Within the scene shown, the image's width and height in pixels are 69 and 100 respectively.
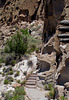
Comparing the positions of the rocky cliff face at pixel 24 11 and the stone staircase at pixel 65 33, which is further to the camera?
the rocky cliff face at pixel 24 11

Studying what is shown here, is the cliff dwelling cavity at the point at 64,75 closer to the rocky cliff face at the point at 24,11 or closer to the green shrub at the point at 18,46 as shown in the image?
the green shrub at the point at 18,46

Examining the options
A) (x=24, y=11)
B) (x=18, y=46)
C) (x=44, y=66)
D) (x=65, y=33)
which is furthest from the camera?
(x=24, y=11)

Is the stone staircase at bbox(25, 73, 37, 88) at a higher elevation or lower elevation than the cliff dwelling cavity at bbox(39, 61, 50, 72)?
lower

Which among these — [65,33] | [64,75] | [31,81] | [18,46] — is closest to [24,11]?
[18,46]

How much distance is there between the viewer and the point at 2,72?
11.1 m

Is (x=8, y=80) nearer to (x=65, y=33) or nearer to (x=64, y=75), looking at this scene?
(x=64, y=75)

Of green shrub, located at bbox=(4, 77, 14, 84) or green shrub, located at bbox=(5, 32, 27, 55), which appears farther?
green shrub, located at bbox=(5, 32, 27, 55)

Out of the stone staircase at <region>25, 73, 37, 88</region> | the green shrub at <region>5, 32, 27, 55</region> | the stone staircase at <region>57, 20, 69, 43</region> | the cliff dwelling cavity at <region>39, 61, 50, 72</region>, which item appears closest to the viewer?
the stone staircase at <region>57, 20, 69, 43</region>

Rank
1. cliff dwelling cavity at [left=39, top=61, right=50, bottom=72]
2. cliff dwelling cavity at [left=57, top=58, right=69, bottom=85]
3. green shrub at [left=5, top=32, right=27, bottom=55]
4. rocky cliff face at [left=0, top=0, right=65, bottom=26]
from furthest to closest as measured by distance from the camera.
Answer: rocky cliff face at [left=0, top=0, right=65, bottom=26]
green shrub at [left=5, top=32, right=27, bottom=55]
cliff dwelling cavity at [left=39, top=61, right=50, bottom=72]
cliff dwelling cavity at [left=57, top=58, right=69, bottom=85]

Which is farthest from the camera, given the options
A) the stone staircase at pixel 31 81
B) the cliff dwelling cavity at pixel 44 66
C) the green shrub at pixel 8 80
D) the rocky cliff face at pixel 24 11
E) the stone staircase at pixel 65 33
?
the rocky cliff face at pixel 24 11

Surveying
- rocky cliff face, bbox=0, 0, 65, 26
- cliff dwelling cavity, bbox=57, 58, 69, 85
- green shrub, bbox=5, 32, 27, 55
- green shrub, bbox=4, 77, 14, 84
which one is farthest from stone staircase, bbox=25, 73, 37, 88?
rocky cliff face, bbox=0, 0, 65, 26

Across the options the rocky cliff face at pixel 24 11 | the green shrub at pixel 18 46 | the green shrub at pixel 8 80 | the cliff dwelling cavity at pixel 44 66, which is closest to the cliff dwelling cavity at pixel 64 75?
the cliff dwelling cavity at pixel 44 66

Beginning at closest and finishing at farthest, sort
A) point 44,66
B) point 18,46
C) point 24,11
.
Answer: point 44,66 → point 18,46 → point 24,11

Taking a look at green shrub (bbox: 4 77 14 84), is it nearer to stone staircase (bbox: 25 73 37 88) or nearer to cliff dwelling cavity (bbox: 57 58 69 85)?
stone staircase (bbox: 25 73 37 88)
